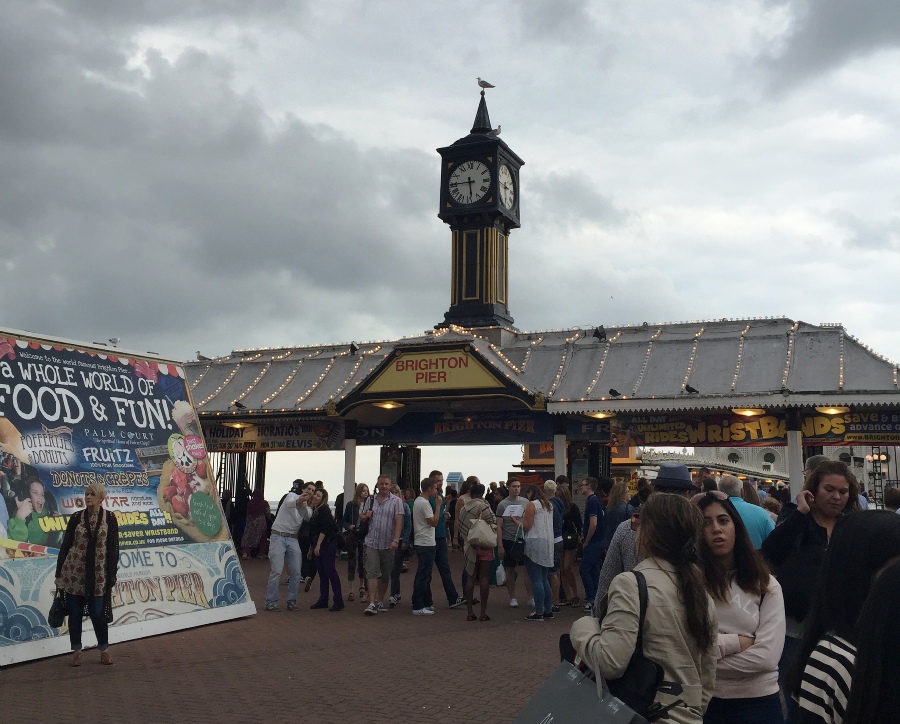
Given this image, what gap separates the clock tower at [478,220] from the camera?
22.5 metres

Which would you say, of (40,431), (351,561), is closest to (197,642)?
(40,431)

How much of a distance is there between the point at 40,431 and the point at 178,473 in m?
2.03

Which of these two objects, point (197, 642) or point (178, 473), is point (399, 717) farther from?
point (178, 473)

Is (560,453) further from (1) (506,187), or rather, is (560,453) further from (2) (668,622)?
(2) (668,622)

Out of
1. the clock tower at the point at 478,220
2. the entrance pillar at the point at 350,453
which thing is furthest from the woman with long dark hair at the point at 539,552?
the clock tower at the point at 478,220

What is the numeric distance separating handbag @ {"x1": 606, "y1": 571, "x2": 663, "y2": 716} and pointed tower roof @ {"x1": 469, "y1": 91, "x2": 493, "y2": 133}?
21937 millimetres

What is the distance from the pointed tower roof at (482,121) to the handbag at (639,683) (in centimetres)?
2194

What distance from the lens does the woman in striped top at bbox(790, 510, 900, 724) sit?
235 cm

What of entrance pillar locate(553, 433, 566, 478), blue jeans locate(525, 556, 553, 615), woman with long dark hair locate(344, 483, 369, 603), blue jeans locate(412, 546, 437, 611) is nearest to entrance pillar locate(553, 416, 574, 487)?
entrance pillar locate(553, 433, 566, 478)

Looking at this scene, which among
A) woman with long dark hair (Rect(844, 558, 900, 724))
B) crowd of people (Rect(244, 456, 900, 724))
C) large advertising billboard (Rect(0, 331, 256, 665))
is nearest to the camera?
woman with long dark hair (Rect(844, 558, 900, 724))

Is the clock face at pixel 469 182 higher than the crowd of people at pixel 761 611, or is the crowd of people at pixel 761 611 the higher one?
the clock face at pixel 469 182

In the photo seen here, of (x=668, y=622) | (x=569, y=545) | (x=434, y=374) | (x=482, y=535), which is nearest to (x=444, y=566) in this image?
(x=482, y=535)

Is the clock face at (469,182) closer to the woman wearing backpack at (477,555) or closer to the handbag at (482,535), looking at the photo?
the woman wearing backpack at (477,555)

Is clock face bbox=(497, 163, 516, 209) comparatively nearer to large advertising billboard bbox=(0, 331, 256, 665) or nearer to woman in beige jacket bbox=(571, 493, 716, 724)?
large advertising billboard bbox=(0, 331, 256, 665)
